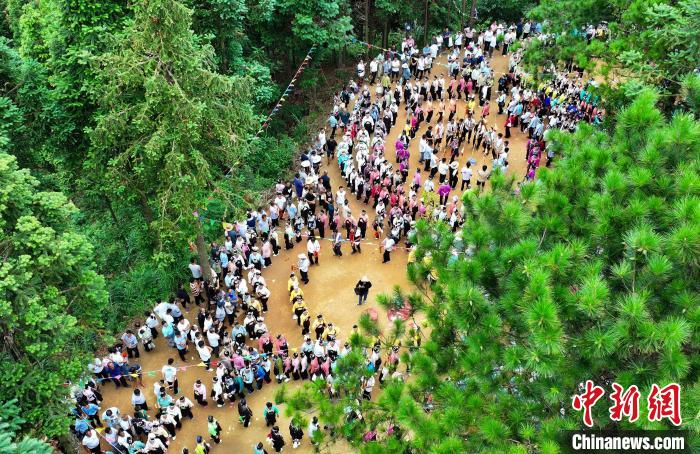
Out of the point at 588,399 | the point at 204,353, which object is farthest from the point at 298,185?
the point at 588,399

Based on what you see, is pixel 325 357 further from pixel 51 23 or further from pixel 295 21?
pixel 295 21

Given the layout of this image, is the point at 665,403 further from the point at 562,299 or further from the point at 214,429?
the point at 214,429

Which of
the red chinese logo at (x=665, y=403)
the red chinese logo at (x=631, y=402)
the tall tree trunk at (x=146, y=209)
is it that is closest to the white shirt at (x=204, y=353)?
the tall tree trunk at (x=146, y=209)

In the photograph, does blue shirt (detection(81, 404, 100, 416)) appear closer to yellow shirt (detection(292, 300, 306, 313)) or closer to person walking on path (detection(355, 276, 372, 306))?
yellow shirt (detection(292, 300, 306, 313))

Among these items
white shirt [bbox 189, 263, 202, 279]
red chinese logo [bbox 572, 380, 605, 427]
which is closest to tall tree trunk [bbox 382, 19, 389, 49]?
white shirt [bbox 189, 263, 202, 279]

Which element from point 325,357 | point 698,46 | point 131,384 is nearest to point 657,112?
point 698,46
